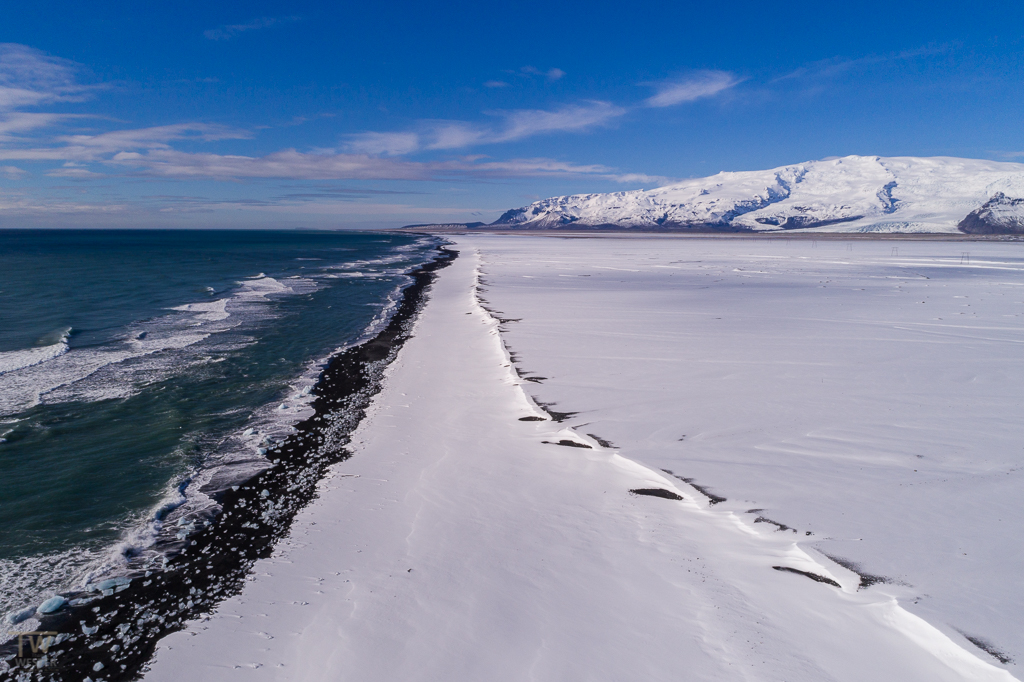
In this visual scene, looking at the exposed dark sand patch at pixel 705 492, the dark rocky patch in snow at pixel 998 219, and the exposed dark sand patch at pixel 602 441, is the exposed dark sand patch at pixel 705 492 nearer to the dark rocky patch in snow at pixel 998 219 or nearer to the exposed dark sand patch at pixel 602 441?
the exposed dark sand patch at pixel 602 441

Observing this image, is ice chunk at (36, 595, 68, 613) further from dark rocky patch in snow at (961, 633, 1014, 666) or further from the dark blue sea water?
dark rocky patch in snow at (961, 633, 1014, 666)

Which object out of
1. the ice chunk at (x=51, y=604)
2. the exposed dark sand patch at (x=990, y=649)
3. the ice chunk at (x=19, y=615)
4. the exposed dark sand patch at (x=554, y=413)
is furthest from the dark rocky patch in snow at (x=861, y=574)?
the ice chunk at (x=19, y=615)

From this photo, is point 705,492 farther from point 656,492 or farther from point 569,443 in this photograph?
point 569,443

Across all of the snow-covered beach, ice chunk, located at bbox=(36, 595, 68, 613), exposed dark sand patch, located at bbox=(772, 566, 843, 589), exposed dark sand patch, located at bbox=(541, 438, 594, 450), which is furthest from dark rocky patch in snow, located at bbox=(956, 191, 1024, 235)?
ice chunk, located at bbox=(36, 595, 68, 613)

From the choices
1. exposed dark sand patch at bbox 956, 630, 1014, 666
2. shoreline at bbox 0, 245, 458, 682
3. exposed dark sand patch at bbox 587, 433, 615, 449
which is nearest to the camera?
exposed dark sand patch at bbox 956, 630, 1014, 666

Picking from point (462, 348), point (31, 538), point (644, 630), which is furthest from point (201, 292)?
point (644, 630)

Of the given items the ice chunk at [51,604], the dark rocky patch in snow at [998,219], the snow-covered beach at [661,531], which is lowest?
the ice chunk at [51,604]

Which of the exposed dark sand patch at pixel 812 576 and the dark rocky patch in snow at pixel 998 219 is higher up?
the dark rocky patch in snow at pixel 998 219
